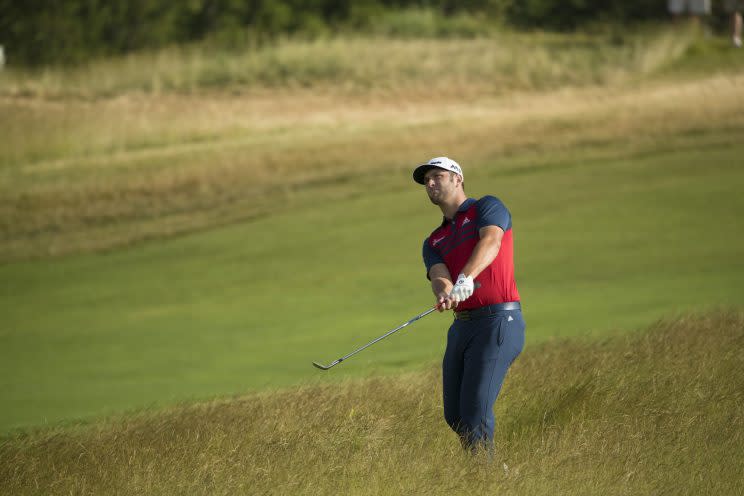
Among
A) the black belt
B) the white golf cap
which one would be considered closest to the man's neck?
the white golf cap

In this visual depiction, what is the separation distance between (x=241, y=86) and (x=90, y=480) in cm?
2779

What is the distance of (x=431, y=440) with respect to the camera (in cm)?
634

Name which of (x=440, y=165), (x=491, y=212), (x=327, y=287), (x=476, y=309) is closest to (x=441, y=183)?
(x=440, y=165)

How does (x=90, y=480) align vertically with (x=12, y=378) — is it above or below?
above

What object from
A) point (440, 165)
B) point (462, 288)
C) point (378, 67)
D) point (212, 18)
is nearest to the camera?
point (462, 288)

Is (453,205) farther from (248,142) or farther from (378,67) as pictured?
(378,67)

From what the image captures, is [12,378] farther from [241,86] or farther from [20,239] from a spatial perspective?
[241,86]

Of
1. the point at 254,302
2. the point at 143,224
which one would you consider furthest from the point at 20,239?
Result: the point at 254,302

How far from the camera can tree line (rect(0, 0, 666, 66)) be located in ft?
149

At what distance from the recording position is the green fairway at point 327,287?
9.50m

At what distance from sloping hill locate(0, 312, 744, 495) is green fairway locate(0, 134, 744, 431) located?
1.37 meters

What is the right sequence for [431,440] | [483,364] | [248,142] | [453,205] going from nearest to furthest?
[483,364]
[453,205]
[431,440]
[248,142]

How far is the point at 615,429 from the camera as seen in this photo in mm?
6191

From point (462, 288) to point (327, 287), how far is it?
684 cm
